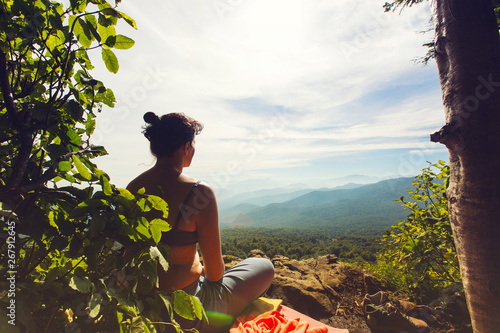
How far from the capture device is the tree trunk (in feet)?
5.19

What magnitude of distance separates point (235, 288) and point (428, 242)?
2591 millimetres

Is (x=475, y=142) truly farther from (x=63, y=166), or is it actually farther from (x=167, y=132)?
(x=167, y=132)

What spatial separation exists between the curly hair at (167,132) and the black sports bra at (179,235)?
1.85ft

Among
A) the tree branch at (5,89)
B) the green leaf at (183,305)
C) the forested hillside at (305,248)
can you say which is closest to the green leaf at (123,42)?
the tree branch at (5,89)

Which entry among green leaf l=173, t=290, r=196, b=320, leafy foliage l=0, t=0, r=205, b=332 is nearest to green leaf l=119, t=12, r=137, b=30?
leafy foliage l=0, t=0, r=205, b=332

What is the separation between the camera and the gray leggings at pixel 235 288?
99.2 inches

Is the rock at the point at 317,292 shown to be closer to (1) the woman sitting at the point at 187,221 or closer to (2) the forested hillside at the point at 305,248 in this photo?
(2) the forested hillside at the point at 305,248

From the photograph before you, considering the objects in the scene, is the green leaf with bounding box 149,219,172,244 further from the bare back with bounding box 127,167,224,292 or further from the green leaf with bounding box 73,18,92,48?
the bare back with bounding box 127,167,224,292

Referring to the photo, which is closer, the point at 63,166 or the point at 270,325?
the point at 63,166

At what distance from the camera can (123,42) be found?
3.59 ft

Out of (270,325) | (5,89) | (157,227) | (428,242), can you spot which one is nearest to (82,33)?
(5,89)

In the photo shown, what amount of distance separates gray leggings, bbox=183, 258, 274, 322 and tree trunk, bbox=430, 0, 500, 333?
7.02ft

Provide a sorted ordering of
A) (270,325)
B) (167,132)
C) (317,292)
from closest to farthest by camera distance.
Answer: (167,132), (270,325), (317,292)

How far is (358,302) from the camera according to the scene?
Answer: 364 centimetres
